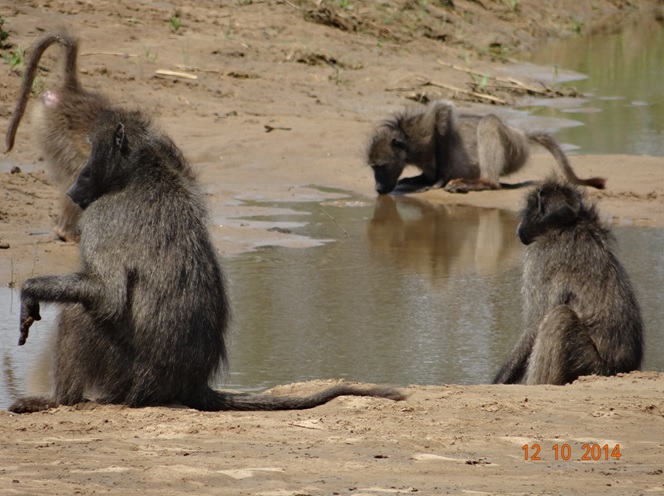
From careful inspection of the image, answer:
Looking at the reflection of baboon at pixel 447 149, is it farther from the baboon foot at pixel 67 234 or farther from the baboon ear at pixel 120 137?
the baboon ear at pixel 120 137

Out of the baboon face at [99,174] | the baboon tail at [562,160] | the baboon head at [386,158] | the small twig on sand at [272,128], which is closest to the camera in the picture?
the baboon face at [99,174]

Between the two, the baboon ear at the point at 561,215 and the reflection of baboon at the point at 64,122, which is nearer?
the baboon ear at the point at 561,215

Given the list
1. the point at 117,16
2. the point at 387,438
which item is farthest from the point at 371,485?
the point at 117,16

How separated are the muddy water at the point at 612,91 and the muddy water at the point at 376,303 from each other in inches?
175

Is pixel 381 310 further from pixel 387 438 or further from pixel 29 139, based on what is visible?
pixel 29 139

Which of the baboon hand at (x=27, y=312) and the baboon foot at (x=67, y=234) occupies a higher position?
the baboon hand at (x=27, y=312)

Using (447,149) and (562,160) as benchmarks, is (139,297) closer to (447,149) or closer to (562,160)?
(562,160)

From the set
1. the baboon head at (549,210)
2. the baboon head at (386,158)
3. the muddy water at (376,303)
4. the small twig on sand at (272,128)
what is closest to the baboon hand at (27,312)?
the muddy water at (376,303)

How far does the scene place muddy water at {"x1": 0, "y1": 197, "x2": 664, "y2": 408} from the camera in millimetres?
7516

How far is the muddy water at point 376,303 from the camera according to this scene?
7516 millimetres

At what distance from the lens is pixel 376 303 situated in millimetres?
9102
